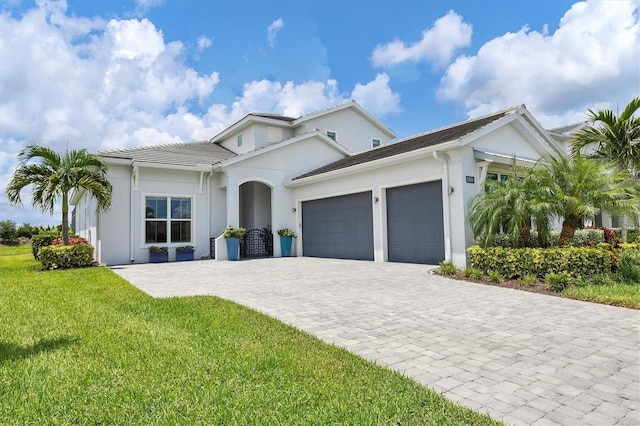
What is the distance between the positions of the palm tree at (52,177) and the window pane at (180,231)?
10.5ft

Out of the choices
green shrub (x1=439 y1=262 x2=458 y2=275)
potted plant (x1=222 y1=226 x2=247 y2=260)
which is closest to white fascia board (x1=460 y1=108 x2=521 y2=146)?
green shrub (x1=439 y1=262 x2=458 y2=275)

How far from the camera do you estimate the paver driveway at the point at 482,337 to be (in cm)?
291

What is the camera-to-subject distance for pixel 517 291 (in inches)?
298

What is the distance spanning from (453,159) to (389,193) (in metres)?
2.79

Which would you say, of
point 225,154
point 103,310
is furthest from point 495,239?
point 225,154

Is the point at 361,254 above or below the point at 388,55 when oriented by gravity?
below

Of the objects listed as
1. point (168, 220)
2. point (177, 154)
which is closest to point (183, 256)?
point (168, 220)

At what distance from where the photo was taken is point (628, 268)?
8305 millimetres

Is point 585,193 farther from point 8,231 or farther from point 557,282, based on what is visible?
point 8,231

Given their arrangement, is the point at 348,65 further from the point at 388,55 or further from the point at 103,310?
the point at 103,310

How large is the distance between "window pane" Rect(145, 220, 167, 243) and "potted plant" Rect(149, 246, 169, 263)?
0.44 meters

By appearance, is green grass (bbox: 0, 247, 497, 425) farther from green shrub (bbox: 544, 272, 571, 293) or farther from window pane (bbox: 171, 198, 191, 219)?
window pane (bbox: 171, 198, 191, 219)

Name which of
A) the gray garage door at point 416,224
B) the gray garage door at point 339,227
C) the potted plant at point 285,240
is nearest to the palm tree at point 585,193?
the gray garage door at point 416,224

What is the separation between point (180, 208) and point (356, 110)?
42.5 feet
